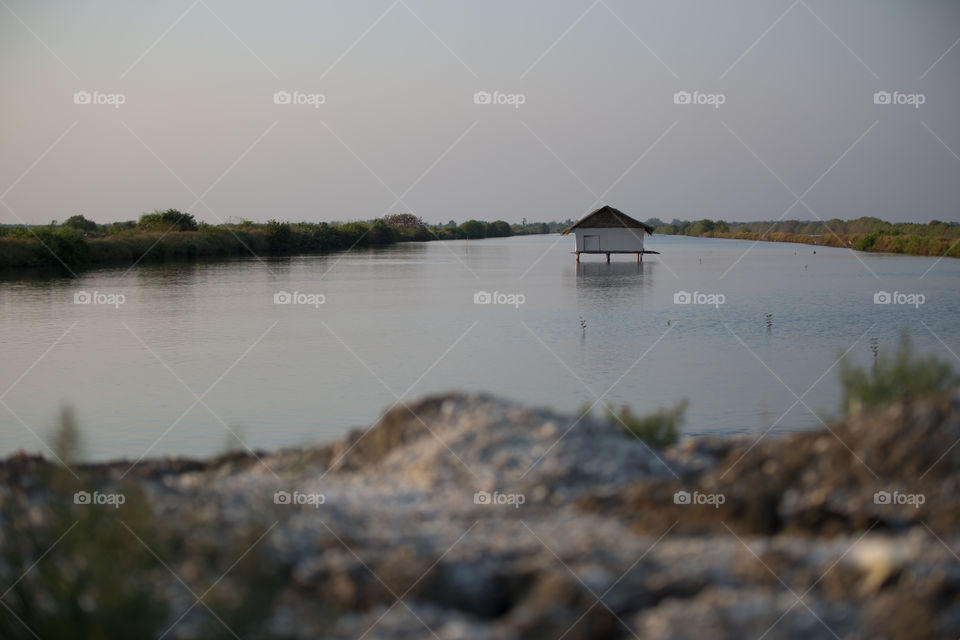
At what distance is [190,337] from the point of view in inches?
731

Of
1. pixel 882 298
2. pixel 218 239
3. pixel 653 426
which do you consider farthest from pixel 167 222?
pixel 653 426

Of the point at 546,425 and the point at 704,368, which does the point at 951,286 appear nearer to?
the point at 704,368

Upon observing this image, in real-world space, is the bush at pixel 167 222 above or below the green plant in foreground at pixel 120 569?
above

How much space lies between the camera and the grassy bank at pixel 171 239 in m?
41.8

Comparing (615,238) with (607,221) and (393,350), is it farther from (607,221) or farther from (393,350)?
(393,350)

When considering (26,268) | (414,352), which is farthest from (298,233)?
(414,352)

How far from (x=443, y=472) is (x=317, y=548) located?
1568 mm

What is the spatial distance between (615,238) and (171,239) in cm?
2878

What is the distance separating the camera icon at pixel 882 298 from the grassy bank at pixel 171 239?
34914 mm

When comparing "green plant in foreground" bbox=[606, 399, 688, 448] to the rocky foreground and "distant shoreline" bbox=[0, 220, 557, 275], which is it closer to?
the rocky foreground

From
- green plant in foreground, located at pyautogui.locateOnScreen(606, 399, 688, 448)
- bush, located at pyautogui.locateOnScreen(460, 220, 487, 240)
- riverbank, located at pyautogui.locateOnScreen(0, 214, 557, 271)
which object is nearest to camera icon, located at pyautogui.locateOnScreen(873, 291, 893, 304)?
green plant in foreground, located at pyautogui.locateOnScreen(606, 399, 688, 448)

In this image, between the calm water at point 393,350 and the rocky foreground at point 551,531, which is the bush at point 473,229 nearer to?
the calm water at point 393,350

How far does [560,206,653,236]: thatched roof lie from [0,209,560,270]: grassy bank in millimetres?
24391

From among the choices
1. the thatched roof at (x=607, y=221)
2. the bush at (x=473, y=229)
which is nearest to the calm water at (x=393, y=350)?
the thatched roof at (x=607, y=221)
